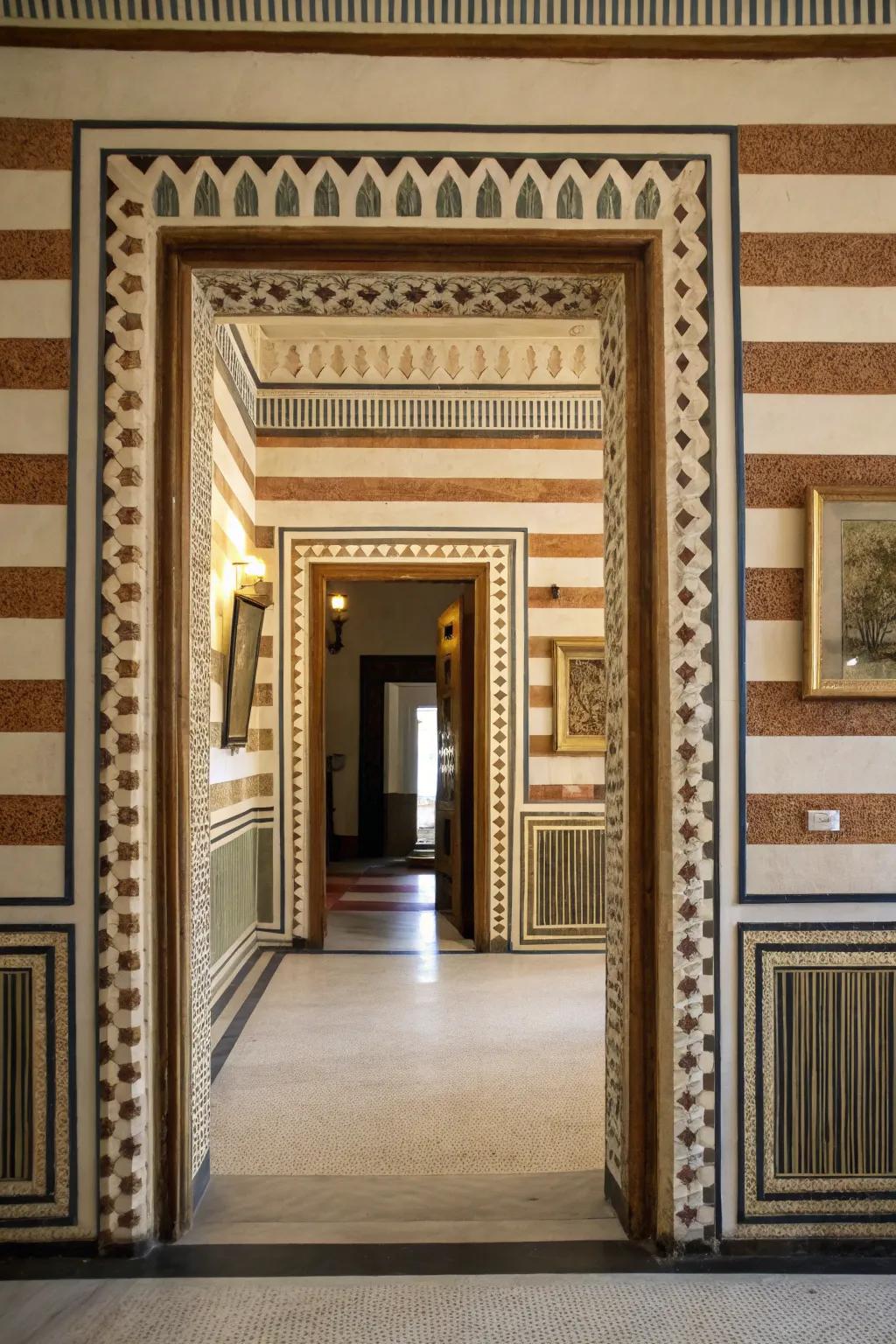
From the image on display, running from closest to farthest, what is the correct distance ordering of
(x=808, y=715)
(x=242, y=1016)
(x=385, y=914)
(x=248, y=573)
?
(x=808, y=715)
(x=242, y=1016)
(x=248, y=573)
(x=385, y=914)

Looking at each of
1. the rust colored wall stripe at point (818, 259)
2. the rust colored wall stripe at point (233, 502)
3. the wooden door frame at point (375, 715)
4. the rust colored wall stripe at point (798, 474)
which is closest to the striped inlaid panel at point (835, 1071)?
the rust colored wall stripe at point (798, 474)

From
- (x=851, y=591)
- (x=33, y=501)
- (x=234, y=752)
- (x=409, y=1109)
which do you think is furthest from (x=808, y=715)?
(x=234, y=752)

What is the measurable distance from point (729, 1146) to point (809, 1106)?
25 cm

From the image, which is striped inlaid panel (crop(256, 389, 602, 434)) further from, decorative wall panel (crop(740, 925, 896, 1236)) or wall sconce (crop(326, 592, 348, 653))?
decorative wall panel (crop(740, 925, 896, 1236))

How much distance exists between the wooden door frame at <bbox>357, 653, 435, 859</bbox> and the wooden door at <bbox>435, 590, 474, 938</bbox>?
409cm

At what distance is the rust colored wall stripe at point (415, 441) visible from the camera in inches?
261

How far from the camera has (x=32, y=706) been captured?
2.85 meters

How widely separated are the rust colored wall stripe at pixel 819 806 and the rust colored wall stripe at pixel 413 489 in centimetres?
→ 402

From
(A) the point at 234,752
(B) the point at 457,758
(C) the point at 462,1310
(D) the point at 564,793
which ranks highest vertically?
(A) the point at 234,752

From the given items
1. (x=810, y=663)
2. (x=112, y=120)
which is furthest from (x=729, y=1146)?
(x=112, y=120)

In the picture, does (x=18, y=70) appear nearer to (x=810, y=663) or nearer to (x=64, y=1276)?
(x=810, y=663)

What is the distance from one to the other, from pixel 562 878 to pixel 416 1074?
2509mm

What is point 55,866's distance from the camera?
2836 mm

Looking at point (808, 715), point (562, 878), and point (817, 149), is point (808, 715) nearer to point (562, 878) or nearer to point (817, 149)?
point (817, 149)
